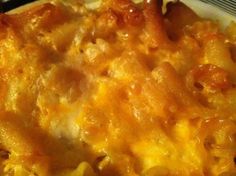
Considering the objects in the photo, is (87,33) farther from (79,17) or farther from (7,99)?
(7,99)

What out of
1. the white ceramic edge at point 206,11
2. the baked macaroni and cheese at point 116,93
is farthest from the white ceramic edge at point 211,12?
the baked macaroni and cheese at point 116,93

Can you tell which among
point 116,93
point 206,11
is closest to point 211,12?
point 206,11

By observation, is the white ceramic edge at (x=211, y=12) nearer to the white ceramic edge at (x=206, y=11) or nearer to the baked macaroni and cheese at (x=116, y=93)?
the white ceramic edge at (x=206, y=11)

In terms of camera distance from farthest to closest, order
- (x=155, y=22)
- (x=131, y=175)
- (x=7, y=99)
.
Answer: (x=155, y=22) < (x=7, y=99) < (x=131, y=175)

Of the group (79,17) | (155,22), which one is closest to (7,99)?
(79,17)

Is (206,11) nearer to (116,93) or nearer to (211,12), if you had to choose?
(211,12)

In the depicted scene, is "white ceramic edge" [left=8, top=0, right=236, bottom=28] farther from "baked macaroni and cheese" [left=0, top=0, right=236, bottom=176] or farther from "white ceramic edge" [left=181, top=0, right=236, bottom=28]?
"baked macaroni and cheese" [left=0, top=0, right=236, bottom=176]

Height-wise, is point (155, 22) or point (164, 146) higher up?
point (155, 22)

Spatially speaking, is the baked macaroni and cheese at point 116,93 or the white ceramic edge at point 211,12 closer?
the baked macaroni and cheese at point 116,93

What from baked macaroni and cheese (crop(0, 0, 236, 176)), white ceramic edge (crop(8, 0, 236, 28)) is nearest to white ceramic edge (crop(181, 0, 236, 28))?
white ceramic edge (crop(8, 0, 236, 28))
